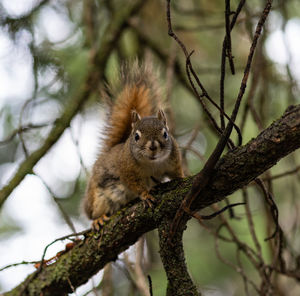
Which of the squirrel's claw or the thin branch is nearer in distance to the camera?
the squirrel's claw

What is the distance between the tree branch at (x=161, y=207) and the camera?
115cm

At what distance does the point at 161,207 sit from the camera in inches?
58.2

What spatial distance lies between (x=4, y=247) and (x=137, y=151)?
1.44m

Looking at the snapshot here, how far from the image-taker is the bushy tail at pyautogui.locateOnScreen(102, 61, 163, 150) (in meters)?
2.36

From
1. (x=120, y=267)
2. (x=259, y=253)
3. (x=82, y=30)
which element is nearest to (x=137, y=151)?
(x=120, y=267)

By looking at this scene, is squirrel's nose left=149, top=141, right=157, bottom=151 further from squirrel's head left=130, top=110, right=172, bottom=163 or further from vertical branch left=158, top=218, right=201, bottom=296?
vertical branch left=158, top=218, right=201, bottom=296

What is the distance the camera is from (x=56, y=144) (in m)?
2.21

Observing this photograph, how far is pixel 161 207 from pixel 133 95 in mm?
1035

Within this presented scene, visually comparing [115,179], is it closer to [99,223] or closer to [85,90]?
[99,223]

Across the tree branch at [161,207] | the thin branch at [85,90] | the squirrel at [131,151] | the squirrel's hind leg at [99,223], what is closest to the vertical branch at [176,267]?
the tree branch at [161,207]

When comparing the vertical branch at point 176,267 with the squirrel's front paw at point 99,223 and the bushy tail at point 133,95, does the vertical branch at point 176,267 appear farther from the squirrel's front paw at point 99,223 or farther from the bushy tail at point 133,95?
the bushy tail at point 133,95

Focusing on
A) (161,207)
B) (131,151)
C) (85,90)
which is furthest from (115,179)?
(161,207)

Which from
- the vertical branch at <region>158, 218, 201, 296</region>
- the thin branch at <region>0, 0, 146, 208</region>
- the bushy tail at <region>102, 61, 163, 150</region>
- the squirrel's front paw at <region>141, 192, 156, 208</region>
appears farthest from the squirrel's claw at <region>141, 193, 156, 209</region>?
the bushy tail at <region>102, 61, 163, 150</region>

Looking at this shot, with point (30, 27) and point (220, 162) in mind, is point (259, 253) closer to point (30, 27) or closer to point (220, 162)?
point (220, 162)
